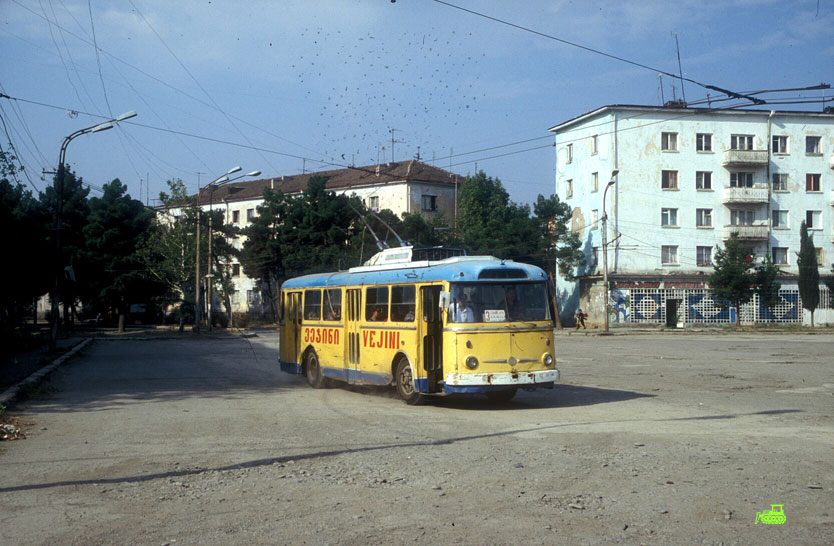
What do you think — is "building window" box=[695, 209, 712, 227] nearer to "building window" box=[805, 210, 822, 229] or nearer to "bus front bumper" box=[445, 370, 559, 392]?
"building window" box=[805, 210, 822, 229]

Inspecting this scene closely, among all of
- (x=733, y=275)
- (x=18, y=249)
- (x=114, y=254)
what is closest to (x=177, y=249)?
(x=114, y=254)

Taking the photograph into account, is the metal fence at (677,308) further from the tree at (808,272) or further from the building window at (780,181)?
the building window at (780,181)

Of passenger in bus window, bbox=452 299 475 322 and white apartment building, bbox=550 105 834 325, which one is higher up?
white apartment building, bbox=550 105 834 325

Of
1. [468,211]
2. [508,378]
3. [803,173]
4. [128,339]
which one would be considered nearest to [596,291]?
[468,211]

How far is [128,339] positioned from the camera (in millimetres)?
45594

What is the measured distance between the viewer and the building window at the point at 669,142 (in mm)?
60094

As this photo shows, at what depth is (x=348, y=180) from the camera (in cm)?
7781

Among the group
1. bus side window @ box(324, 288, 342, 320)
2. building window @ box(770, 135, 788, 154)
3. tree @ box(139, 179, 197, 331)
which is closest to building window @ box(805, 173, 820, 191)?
building window @ box(770, 135, 788, 154)

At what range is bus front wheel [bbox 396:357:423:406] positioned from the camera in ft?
47.0

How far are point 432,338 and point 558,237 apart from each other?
4823 centimetres

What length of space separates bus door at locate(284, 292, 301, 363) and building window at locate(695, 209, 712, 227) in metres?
47.0

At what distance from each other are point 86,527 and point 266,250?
63.8 meters

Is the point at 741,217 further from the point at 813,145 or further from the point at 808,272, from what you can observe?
the point at 813,145

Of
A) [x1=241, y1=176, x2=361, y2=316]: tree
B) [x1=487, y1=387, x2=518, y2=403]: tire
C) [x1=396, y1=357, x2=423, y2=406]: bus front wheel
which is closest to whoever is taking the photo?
[x1=396, y1=357, x2=423, y2=406]: bus front wheel
